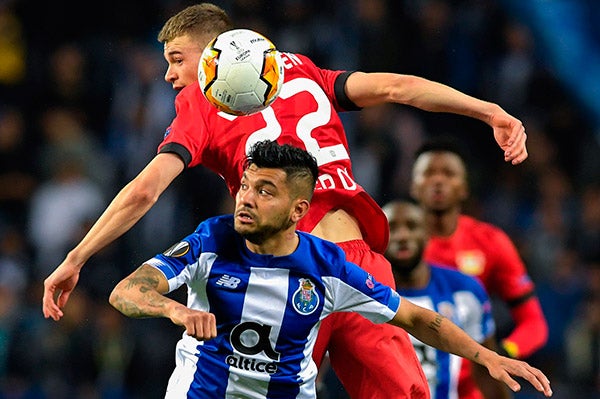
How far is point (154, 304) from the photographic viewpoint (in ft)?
14.9

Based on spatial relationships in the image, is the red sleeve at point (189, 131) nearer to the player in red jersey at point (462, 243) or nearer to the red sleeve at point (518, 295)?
the player in red jersey at point (462, 243)

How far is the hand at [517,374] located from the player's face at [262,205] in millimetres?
1060

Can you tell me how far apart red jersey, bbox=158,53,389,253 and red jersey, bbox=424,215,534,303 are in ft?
8.95

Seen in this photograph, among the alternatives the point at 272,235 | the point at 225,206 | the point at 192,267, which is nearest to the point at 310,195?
the point at 272,235

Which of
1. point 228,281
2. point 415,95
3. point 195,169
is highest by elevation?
point 415,95

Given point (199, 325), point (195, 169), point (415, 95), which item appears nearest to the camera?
point (199, 325)

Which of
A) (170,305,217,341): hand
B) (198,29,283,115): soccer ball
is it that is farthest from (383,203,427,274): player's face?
(170,305,217,341): hand

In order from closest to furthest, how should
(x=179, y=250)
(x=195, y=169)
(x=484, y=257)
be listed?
1. (x=179, y=250)
2. (x=484, y=257)
3. (x=195, y=169)

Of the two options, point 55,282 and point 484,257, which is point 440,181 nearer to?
point 484,257

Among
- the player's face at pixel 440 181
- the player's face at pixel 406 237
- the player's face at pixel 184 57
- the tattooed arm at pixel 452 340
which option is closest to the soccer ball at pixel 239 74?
the player's face at pixel 184 57

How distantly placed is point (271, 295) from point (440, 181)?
131 inches

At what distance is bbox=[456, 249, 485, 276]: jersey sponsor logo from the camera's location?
27.3ft

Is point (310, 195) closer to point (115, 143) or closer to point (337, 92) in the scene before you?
point (337, 92)

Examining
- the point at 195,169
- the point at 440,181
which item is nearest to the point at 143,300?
the point at 440,181
